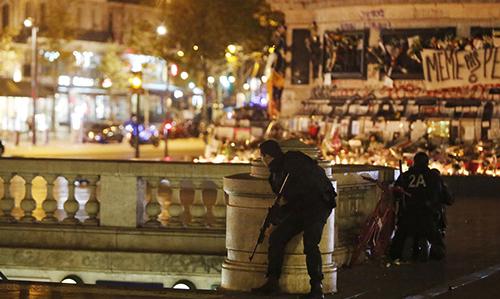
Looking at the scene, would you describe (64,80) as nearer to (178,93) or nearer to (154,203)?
(178,93)

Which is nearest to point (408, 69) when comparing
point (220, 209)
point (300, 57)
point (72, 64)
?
point (300, 57)

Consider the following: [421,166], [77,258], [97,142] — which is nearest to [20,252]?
[77,258]

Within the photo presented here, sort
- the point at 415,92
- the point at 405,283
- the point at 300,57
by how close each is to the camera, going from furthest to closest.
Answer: the point at 300,57 < the point at 415,92 < the point at 405,283

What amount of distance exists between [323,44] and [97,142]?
38.4 m

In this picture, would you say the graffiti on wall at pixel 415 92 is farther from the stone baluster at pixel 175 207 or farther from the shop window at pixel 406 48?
the stone baluster at pixel 175 207

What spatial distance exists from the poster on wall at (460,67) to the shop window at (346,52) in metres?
1.90

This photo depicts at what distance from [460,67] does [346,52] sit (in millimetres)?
3292

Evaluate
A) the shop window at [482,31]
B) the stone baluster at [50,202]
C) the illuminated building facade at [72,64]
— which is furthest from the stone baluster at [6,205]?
the illuminated building facade at [72,64]

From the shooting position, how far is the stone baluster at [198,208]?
1588cm

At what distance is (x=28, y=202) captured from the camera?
1638 centimetres

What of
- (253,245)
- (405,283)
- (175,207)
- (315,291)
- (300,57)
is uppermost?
(300,57)

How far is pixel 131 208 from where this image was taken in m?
16.2

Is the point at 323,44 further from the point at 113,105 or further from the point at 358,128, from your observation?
the point at 113,105

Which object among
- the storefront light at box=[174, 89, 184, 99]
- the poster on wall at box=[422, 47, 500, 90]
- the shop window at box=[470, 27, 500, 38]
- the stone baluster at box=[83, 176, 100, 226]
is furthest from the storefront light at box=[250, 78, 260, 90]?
the stone baluster at box=[83, 176, 100, 226]
